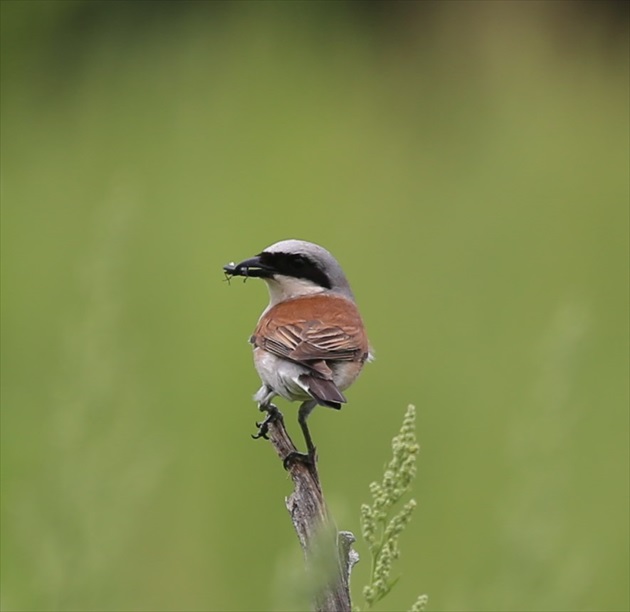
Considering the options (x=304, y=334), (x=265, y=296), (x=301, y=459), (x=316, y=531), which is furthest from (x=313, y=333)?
(x=265, y=296)

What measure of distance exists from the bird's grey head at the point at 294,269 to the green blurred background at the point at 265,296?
0.24 meters

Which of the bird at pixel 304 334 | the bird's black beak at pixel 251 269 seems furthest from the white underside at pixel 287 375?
the bird's black beak at pixel 251 269

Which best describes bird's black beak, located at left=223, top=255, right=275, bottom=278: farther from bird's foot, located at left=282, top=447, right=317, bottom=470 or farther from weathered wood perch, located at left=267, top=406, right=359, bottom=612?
bird's foot, located at left=282, top=447, right=317, bottom=470

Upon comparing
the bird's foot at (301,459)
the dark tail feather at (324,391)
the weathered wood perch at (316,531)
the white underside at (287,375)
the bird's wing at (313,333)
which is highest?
the bird's wing at (313,333)

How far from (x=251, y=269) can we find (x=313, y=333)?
0.17m

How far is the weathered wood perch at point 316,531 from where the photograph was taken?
2.60 feet

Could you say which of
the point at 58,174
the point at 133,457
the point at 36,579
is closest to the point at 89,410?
the point at 133,457

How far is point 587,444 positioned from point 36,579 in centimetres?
175

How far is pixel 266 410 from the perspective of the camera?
169 centimetres

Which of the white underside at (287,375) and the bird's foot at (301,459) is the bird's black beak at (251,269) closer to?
the white underside at (287,375)

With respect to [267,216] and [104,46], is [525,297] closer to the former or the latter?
[267,216]

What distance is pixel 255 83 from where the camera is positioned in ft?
13.4

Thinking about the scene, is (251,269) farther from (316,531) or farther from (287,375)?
(316,531)

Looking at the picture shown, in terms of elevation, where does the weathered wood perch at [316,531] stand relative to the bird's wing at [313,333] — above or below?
below
